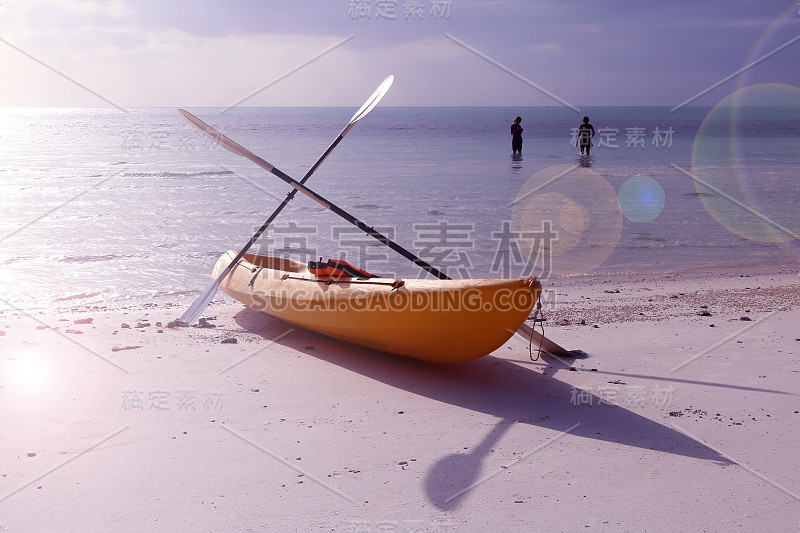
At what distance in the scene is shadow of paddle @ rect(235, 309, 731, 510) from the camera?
9.78 feet

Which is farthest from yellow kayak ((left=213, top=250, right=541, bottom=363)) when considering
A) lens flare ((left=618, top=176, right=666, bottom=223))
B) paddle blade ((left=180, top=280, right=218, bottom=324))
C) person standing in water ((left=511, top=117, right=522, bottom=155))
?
person standing in water ((left=511, top=117, right=522, bottom=155))

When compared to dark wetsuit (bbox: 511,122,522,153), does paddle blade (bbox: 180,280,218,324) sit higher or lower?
lower

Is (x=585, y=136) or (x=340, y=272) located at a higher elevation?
(x=585, y=136)

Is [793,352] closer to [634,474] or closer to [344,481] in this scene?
[634,474]

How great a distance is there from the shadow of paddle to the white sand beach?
0.01 meters

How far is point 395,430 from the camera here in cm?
336

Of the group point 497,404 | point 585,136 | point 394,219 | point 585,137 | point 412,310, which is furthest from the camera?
point 585,137

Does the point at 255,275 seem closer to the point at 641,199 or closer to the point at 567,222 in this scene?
the point at 567,222

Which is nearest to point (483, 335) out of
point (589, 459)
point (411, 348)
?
point (411, 348)

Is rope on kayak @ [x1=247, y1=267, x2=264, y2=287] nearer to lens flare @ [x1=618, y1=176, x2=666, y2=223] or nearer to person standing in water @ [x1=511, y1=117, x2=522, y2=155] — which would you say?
lens flare @ [x1=618, y1=176, x2=666, y2=223]

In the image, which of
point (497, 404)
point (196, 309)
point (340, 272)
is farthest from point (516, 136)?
point (497, 404)

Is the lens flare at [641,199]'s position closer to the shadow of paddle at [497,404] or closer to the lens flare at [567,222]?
the lens flare at [567,222]

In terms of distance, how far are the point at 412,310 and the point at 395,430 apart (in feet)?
2.69

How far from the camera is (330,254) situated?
820cm
